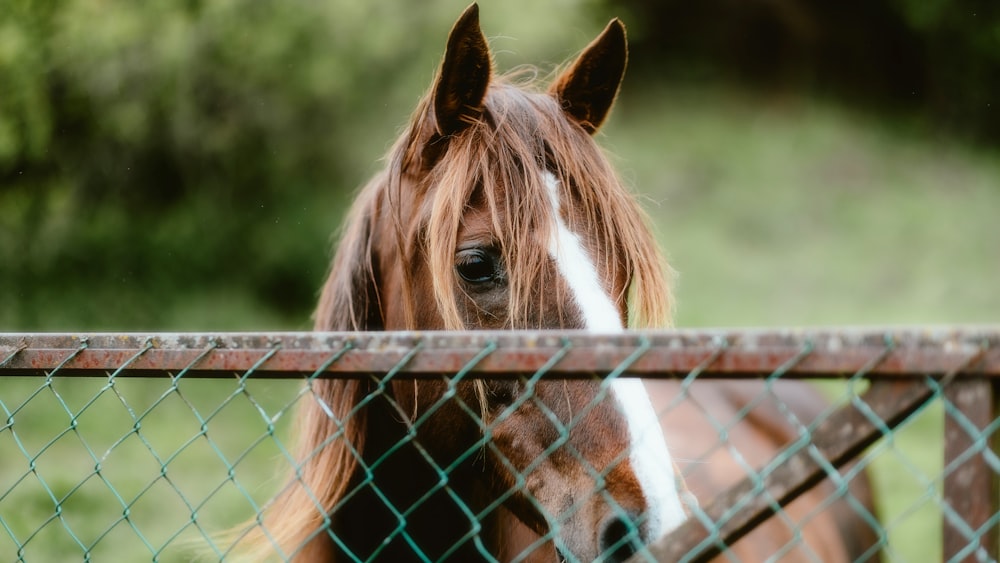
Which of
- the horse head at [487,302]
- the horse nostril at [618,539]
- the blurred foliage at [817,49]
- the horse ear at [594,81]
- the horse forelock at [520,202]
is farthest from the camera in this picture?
the blurred foliage at [817,49]

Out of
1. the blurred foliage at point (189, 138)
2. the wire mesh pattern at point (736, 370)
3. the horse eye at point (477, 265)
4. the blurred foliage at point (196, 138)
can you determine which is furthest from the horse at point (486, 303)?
the blurred foliage at point (189, 138)

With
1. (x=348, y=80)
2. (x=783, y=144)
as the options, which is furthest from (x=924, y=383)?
(x=783, y=144)

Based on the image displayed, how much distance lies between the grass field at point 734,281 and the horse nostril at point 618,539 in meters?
3.11

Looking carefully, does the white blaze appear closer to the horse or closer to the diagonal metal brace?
the horse

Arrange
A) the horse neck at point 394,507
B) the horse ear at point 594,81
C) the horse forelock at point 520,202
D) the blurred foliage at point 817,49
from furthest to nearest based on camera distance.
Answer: the blurred foliage at point 817,49
the horse ear at point 594,81
the horse neck at point 394,507
the horse forelock at point 520,202

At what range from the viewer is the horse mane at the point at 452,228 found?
1.84 meters

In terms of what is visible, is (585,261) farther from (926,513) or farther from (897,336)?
(926,513)

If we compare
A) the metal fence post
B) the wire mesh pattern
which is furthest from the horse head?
the metal fence post

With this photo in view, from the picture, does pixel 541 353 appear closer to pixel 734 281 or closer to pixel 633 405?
pixel 633 405

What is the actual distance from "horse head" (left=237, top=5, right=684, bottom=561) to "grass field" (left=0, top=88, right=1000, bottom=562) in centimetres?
229

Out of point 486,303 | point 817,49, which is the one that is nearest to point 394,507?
point 486,303

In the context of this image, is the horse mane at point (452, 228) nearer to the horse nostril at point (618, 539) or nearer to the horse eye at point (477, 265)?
the horse eye at point (477, 265)

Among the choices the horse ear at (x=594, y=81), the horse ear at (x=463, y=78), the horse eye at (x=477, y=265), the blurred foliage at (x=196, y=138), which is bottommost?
the horse eye at (x=477, y=265)

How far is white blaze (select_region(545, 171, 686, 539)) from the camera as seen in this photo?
55.5 inches
